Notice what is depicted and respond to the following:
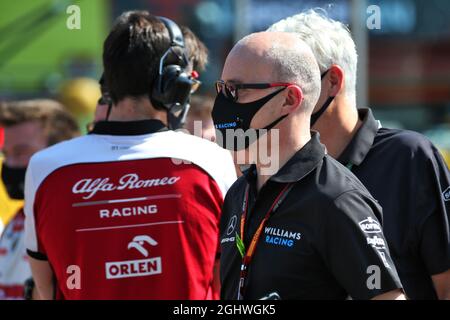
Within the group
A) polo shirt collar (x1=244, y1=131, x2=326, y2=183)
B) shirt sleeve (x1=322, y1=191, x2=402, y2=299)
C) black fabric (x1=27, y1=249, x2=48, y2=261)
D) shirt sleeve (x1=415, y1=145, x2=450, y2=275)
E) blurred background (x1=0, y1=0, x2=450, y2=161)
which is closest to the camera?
shirt sleeve (x1=322, y1=191, x2=402, y2=299)

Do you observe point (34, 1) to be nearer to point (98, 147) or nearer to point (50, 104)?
point (50, 104)

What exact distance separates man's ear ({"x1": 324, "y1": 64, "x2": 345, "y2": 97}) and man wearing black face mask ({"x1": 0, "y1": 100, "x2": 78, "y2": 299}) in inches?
80.0

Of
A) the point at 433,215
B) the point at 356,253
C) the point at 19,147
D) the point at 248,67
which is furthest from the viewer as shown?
the point at 19,147

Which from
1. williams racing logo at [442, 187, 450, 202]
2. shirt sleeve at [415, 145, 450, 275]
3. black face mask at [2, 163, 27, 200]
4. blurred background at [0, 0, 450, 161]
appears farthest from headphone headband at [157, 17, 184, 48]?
blurred background at [0, 0, 450, 161]

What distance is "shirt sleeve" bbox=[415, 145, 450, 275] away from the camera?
2.78 metres

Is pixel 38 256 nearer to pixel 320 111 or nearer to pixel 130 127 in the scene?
pixel 130 127

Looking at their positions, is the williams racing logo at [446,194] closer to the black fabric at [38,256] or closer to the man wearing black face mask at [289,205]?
the man wearing black face mask at [289,205]

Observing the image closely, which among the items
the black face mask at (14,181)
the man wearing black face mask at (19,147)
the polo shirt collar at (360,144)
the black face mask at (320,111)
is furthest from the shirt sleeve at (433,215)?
the black face mask at (14,181)

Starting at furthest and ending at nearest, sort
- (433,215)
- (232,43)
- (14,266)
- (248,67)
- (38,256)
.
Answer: (232,43) < (14,266) < (38,256) < (433,215) < (248,67)

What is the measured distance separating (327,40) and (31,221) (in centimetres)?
128

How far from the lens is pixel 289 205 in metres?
2.32

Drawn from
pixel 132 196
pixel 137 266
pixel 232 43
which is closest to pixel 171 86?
pixel 132 196

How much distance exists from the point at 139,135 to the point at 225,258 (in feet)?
2.17

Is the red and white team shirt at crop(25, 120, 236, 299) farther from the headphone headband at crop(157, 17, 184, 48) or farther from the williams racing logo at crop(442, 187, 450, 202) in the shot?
the williams racing logo at crop(442, 187, 450, 202)
